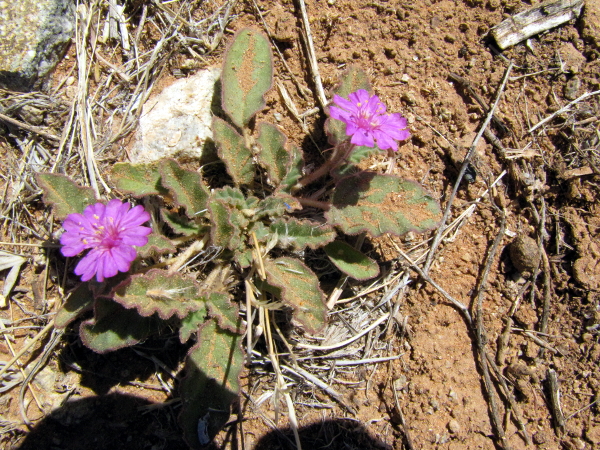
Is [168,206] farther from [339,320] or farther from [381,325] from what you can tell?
[381,325]

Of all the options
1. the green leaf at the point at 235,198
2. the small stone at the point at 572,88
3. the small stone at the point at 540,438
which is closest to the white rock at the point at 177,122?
the green leaf at the point at 235,198

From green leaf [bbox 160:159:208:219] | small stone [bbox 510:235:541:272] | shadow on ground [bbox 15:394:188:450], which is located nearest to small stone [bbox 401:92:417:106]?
small stone [bbox 510:235:541:272]

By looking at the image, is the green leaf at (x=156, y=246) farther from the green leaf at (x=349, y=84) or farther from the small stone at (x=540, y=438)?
the small stone at (x=540, y=438)

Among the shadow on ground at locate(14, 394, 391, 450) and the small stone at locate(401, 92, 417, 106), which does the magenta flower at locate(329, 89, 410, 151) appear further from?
the shadow on ground at locate(14, 394, 391, 450)

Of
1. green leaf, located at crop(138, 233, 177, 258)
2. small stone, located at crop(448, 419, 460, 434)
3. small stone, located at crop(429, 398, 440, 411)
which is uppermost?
green leaf, located at crop(138, 233, 177, 258)

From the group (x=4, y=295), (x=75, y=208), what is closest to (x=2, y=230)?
(x=4, y=295)

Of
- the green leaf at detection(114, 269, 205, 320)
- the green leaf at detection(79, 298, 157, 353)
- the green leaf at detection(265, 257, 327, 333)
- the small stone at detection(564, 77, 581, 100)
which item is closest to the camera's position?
the green leaf at detection(114, 269, 205, 320)
